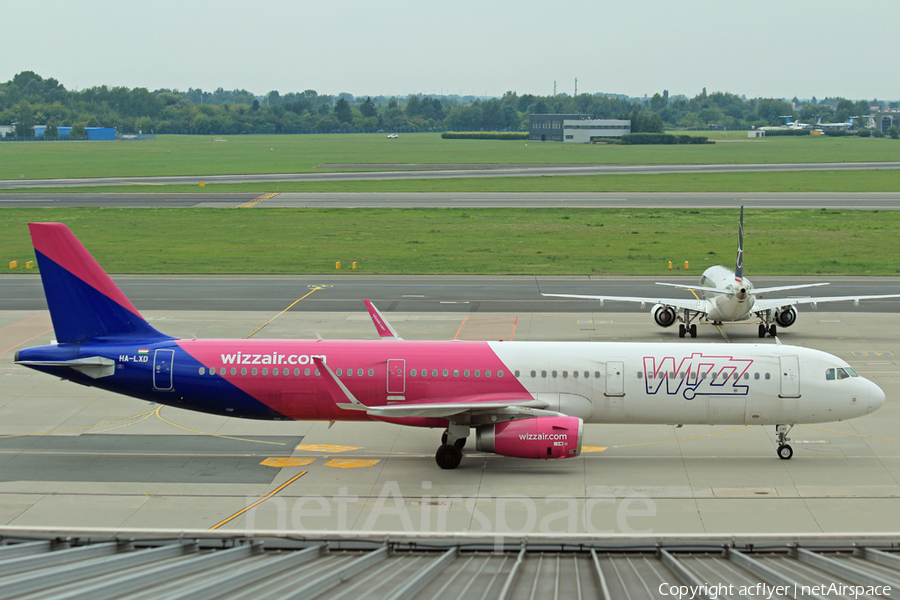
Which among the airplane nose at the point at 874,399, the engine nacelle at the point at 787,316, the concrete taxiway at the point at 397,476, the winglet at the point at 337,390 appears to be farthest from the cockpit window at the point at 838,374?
the engine nacelle at the point at 787,316

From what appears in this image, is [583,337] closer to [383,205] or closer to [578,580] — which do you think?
[578,580]

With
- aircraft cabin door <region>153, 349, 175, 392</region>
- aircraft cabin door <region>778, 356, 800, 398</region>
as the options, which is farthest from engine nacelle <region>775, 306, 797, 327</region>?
aircraft cabin door <region>153, 349, 175, 392</region>

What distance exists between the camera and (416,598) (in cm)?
1110

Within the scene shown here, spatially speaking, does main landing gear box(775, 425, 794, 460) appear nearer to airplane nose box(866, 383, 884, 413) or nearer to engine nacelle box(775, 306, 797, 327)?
airplane nose box(866, 383, 884, 413)

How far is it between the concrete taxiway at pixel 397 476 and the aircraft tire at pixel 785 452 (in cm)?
30

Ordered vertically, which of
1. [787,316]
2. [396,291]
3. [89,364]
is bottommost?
[396,291]

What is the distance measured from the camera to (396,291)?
5775cm

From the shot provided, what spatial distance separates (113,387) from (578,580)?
20942 millimetres

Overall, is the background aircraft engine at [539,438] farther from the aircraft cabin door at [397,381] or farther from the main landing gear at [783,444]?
the main landing gear at [783,444]

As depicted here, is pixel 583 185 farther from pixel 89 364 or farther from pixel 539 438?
pixel 89 364

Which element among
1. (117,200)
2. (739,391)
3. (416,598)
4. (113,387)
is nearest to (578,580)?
(416,598)

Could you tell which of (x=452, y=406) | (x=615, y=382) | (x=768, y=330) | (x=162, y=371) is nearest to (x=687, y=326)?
(x=768, y=330)

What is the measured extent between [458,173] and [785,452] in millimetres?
122248

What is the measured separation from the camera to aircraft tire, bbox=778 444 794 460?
28.4 meters
